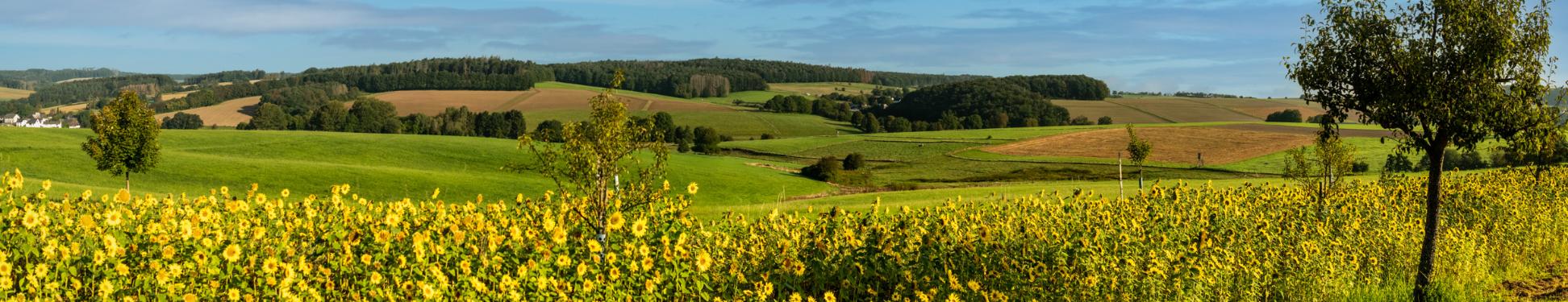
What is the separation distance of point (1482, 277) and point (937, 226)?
362 inches

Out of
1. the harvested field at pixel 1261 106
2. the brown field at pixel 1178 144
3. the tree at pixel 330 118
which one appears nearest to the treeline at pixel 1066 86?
the harvested field at pixel 1261 106

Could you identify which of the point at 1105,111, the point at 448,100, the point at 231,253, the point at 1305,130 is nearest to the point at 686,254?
the point at 231,253

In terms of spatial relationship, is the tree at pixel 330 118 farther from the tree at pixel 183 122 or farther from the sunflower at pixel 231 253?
the sunflower at pixel 231 253

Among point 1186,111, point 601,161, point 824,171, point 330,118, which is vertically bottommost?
point 824,171

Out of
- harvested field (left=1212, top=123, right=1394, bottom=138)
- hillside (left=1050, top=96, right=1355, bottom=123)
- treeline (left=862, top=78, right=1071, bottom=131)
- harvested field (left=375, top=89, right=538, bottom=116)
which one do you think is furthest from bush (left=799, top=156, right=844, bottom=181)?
hillside (left=1050, top=96, right=1355, bottom=123)

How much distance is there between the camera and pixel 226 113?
133 m

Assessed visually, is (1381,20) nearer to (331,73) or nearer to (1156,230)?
(1156,230)

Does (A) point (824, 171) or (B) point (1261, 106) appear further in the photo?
(B) point (1261, 106)

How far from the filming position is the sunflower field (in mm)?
7410

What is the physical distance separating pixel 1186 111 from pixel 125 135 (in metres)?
138

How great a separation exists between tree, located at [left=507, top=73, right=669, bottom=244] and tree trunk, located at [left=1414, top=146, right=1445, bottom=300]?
10.1 meters

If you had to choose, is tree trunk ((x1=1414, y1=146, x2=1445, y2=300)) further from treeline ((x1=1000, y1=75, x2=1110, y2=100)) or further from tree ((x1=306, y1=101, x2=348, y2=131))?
treeline ((x1=1000, y1=75, x2=1110, y2=100))

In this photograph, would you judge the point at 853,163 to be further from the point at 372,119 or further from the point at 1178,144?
→ the point at 372,119

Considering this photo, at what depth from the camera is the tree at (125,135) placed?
30.9m
